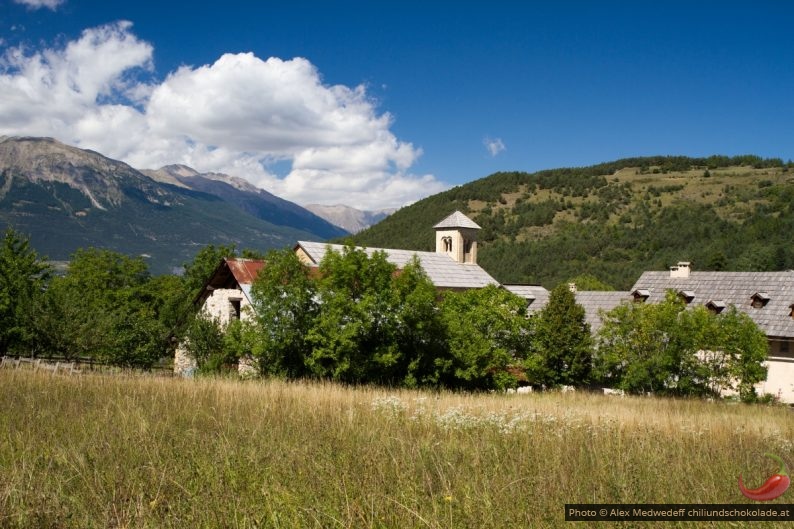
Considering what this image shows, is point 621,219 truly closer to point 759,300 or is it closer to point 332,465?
point 759,300

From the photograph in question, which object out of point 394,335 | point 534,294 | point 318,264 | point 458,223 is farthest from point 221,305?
point 534,294

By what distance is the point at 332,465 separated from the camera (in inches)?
196

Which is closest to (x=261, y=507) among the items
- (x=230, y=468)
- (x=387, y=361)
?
(x=230, y=468)

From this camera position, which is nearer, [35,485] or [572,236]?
[35,485]

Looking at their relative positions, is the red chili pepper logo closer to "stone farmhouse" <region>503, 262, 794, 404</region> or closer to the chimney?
"stone farmhouse" <region>503, 262, 794, 404</region>

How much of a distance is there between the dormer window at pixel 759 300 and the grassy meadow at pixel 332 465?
32902 millimetres

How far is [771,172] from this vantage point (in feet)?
410

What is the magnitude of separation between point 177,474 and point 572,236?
4335 inches

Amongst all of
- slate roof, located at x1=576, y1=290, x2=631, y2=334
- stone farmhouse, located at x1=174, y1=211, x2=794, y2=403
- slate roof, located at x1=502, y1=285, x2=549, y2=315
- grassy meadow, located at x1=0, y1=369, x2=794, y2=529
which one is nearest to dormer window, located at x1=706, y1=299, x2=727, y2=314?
stone farmhouse, located at x1=174, y1=211, x2=794, y2=403

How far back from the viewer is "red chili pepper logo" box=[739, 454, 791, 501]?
15.4 ft

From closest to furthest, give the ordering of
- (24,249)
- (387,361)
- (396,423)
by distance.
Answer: (396,423) < (387,361) < (24,249)

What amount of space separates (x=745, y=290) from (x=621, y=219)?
3061 inches

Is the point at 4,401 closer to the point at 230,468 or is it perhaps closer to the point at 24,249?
the point at 230,468

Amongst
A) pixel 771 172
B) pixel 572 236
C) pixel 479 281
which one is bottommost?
pixel 479 281
